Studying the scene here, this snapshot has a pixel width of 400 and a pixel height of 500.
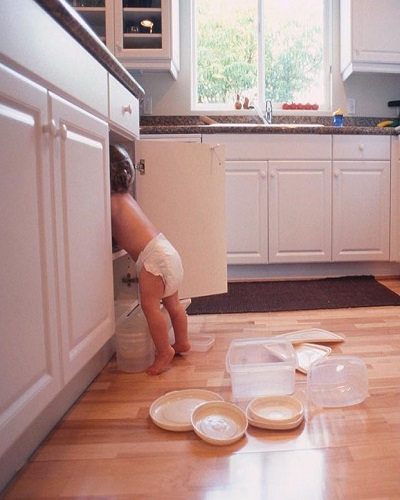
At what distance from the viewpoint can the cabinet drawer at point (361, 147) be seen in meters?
2.55

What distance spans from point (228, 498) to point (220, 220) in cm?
110

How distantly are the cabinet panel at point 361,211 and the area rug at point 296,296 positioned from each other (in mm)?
182

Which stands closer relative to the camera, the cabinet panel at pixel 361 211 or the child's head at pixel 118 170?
the child's head at pixel 118 170

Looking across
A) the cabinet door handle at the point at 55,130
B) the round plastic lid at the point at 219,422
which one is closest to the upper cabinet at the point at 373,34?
the cabinet door handle at the point at 55,130

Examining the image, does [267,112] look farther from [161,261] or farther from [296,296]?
[161,261]

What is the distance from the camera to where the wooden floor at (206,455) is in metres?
0.76

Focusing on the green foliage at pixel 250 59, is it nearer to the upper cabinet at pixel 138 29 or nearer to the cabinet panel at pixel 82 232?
the upper cabinet at pixel 138 29

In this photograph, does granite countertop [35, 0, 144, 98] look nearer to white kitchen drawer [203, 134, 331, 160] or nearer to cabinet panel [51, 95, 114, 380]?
cabinet panel [51, 95, 114, 380]

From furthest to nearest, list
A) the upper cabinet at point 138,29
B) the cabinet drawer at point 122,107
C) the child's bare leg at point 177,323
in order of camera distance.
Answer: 1. the upper cabinet at point 138,29
2. the child's bare leg at point 177,323
3. the cabinet drawer at point 122,107

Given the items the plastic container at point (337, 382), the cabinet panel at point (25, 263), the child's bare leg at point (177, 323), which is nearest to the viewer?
the cabinet panel at point (25, 263)

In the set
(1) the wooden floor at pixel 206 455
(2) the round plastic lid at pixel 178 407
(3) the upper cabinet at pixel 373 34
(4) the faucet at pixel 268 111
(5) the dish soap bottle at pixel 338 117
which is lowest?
(1) the wooden floor at pixel 206 455

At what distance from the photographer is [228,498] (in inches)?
29.0

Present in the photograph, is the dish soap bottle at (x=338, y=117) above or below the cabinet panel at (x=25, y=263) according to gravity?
above

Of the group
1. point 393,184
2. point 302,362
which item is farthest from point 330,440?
point 393,184
